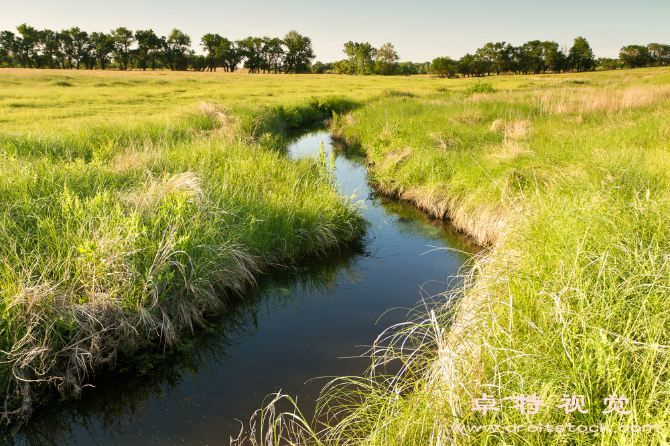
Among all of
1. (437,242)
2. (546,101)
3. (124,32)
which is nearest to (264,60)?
(124,32)

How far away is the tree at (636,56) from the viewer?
62.9 metres

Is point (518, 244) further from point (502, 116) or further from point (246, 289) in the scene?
point (502, 116)

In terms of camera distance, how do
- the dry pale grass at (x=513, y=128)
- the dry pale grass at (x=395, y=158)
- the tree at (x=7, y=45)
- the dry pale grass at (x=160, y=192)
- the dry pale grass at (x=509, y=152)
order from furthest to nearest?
the tree at (x=7, y=45)
the dry pale grass at (x=395, y=158)
the dry pale grass at (x=513, y=128)
the dry pale grass at (x=509, y=152)
the dry pale grass at (x=160, y=192)

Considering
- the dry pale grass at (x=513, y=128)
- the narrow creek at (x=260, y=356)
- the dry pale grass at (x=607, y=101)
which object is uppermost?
the dry pale grass at (x=607, y=101)

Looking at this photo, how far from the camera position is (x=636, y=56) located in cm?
6319

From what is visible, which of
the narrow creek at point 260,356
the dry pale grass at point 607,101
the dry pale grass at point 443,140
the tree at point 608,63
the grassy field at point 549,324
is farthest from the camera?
the tree at point 608,63

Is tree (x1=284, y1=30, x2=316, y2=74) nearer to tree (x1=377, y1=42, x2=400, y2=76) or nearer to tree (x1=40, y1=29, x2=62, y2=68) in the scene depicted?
tree (x1=377, y1=42, x2=400, y2=76)

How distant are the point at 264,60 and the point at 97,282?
76.7 metres

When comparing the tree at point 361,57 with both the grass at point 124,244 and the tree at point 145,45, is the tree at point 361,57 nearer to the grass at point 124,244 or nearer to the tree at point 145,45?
the tree at point 145,45

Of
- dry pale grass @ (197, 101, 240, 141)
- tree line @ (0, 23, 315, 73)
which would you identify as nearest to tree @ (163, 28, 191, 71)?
tree line @ (0, 23, 315, 73)

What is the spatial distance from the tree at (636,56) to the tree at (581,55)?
5218mm

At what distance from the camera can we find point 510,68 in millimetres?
69188

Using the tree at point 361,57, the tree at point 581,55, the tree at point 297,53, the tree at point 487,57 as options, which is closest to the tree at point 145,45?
the tree at point 297,53

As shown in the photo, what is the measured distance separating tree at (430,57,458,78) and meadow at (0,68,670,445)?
65966 mm
